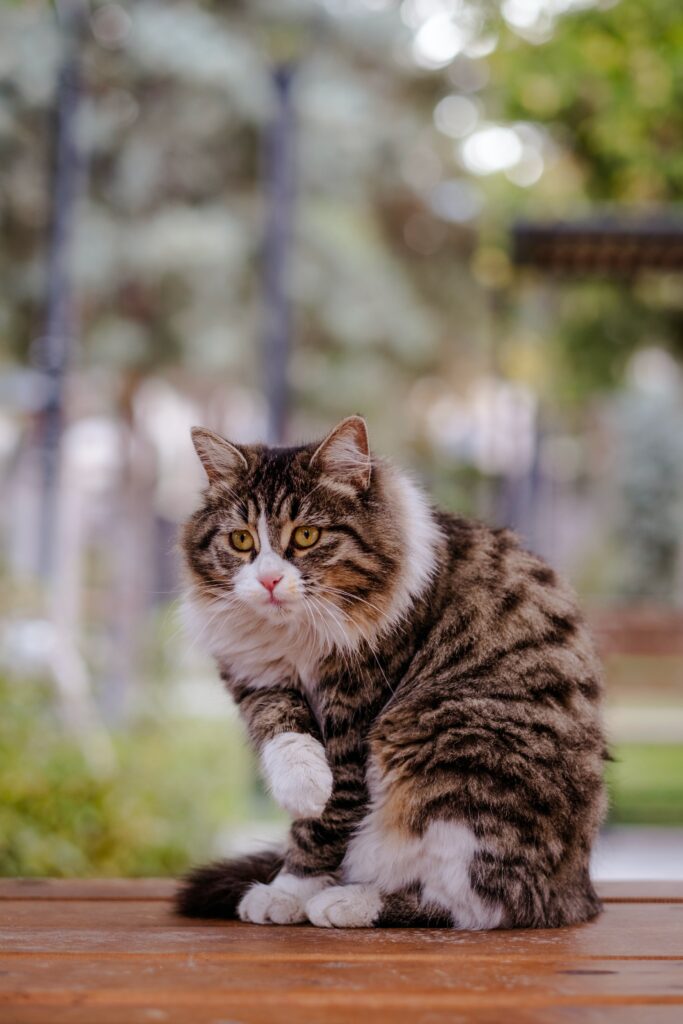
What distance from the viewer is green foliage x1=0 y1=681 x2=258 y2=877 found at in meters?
4.01

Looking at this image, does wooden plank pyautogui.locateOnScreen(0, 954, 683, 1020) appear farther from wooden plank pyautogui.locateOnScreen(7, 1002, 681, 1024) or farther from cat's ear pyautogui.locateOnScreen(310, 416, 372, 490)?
cat's ear pyautogui.locateOnScreen(310, 416, 372, 490)

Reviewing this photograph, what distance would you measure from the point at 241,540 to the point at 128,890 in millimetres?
834

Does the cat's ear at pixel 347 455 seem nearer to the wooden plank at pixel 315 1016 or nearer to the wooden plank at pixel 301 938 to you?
the wooden plank at pixel 301 938

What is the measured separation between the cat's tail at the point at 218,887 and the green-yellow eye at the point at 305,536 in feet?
2.06

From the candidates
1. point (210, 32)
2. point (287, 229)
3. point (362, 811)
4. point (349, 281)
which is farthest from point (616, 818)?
point (210, 32)

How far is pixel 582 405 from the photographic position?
12477 mm

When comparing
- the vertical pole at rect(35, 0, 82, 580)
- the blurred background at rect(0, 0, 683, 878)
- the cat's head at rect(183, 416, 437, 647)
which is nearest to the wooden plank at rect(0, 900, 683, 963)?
the cat's head at rect(183, 416, 437, 647)

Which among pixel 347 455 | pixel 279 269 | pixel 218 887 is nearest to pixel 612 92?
pixel 279 269

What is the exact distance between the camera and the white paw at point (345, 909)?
76.8 inches

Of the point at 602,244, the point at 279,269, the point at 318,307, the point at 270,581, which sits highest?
the point at 318,307

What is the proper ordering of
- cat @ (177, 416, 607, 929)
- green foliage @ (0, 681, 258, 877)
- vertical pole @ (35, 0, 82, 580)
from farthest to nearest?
vertical pole @ (35, 0, 82, 580) < green foliage @ (0, 681, 258, 877) < cat @ (177, 416, 607, 929)

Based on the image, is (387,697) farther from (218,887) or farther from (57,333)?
(57,333)

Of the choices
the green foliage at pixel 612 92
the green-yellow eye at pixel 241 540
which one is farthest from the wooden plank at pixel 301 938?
the green foliage at pixel 612 92

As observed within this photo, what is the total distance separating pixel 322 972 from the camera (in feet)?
5.08
